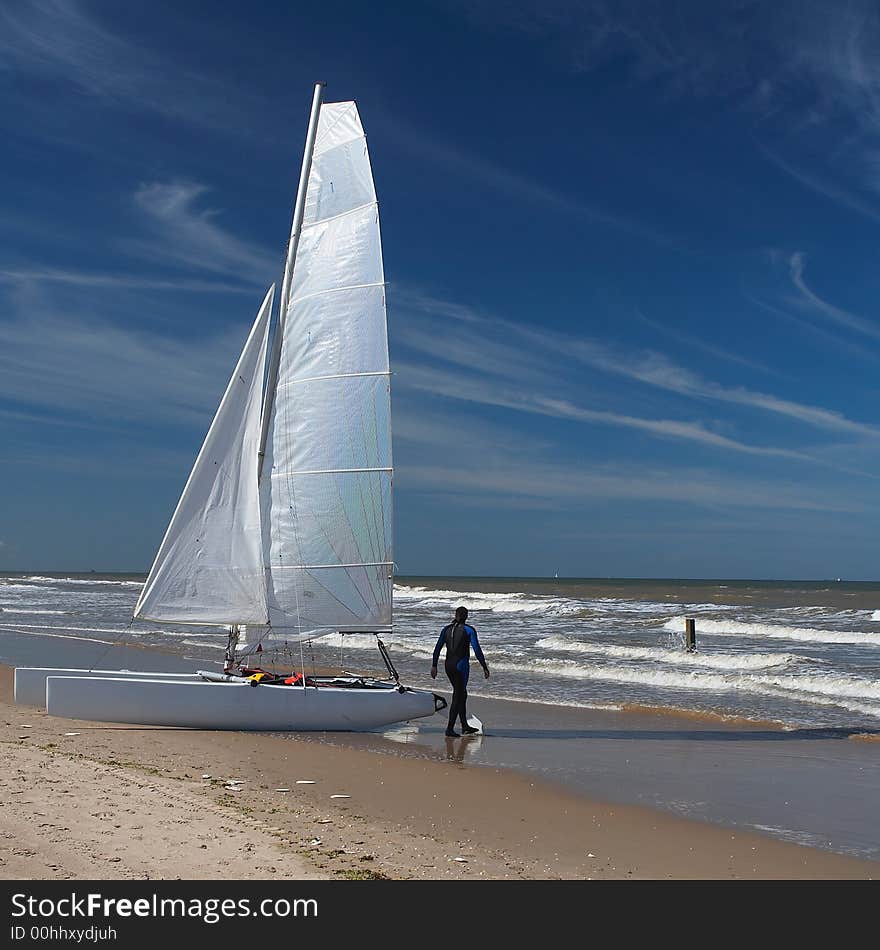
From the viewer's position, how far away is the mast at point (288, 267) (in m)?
12.4

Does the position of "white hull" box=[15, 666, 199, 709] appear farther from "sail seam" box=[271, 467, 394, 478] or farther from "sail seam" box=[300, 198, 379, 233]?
"sail seam" box=[300, 198, 379, 233]

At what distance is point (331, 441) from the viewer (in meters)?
12.6

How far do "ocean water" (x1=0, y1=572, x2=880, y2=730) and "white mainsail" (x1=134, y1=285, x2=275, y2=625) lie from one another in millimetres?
2173

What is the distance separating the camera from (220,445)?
39.9 ft

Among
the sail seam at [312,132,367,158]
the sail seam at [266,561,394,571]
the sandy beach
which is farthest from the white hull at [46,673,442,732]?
the sail seam at [312,132,367,158]

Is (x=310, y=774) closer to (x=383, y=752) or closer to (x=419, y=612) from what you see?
(x=383, y=752)

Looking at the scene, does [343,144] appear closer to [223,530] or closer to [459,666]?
[223,530]

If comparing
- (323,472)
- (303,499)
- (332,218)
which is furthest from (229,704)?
(332,218)

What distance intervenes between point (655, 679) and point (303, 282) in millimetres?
10591
